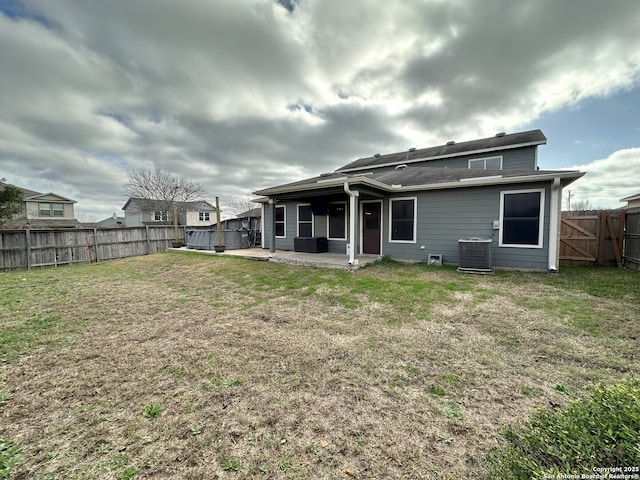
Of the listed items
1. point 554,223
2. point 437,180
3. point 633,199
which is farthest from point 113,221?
point 633,199

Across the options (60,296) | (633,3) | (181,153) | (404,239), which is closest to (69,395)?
(60,296)


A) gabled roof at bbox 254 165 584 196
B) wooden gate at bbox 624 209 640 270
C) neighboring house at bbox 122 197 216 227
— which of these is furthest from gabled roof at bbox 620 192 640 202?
neighboring house at bbox 122 197 216 227

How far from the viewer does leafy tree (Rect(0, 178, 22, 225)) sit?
9.54 meters

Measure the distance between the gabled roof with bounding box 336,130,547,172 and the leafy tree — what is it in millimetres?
15331

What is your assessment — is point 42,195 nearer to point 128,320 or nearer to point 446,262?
point 128,320

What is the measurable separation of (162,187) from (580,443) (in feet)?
102

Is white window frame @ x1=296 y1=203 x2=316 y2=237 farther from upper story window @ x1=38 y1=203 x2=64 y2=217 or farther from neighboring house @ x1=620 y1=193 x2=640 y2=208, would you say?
upper story window @ x1=38 y1=203 x2=64 y2=217

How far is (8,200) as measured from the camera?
31.6 feet

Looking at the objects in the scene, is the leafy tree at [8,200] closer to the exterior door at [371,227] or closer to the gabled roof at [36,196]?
the exterior door at [371,227]

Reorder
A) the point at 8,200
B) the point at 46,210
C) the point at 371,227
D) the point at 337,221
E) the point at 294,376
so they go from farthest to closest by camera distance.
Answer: the point at 46,210
the point at 337,221
the point at 8,200
the point at 371,227
the point at 294,376

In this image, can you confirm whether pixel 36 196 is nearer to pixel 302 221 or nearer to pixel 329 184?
pixel 302 221

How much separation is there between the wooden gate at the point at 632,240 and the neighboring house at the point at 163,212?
1122 inches

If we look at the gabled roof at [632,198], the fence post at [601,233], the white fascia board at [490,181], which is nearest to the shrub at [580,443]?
the white fascia board at [490,181]

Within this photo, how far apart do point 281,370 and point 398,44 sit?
953 centimetres
